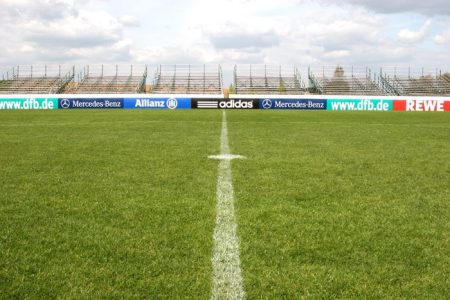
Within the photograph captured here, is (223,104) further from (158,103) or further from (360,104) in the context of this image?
(360,104)

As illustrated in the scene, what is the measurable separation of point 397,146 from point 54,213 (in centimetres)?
824

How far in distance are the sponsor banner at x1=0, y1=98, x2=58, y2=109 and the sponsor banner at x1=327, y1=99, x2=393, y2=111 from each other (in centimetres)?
1931

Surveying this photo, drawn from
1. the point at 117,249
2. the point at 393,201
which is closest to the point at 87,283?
the point at 117,249

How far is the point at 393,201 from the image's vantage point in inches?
203

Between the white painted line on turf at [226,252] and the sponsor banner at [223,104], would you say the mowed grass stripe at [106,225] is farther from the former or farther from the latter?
the sponsor banner at [223,104]

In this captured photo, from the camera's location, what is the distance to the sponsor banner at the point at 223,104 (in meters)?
32.4

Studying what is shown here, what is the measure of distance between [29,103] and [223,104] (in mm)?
13228

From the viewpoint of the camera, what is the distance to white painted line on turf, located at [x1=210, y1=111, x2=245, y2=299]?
2.87 meters

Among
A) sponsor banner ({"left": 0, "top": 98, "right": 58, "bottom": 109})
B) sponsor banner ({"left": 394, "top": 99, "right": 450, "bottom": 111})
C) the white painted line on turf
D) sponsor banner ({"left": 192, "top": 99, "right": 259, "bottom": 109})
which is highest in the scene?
sponsor banner ({"left": 0, "top": 98, "right": 58, "bottom": 109})

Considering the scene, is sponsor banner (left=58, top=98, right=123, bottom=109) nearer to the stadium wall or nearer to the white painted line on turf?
the stadium wall

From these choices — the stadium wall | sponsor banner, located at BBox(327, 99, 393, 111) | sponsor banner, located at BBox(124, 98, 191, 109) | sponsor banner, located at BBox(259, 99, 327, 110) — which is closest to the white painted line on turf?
the stadium wall

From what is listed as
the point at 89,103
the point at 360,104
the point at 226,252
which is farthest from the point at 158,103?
the point at 226,252

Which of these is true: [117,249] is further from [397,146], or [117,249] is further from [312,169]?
[397,146]

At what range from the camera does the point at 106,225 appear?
4113 mm
